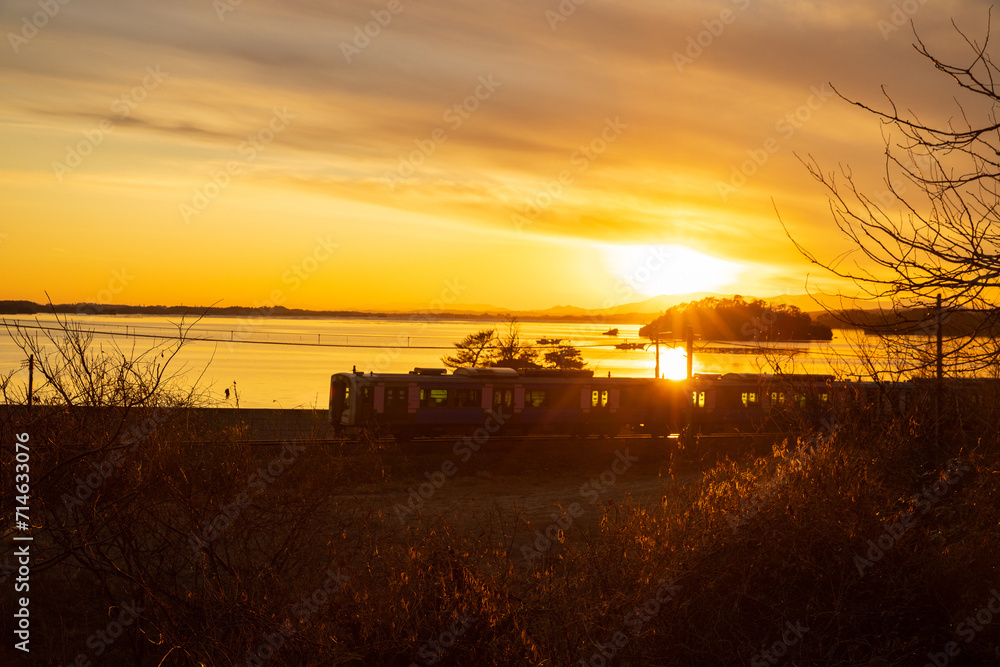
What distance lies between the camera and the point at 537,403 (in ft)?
86.6

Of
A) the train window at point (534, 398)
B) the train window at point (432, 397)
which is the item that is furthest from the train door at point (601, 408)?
the train window at point (432, 397)

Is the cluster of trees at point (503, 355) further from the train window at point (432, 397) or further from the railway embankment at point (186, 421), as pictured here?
the train window at point (432, 397)

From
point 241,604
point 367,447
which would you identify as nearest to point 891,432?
point 241,604

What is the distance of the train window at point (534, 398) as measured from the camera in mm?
26234

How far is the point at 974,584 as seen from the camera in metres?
7.72

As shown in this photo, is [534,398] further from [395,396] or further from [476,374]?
[395,396]

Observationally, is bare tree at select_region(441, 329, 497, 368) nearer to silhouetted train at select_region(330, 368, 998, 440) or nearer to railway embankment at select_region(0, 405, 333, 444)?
railway embankment at select_region(0, 405, 333, 444)

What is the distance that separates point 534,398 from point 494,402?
5.41 ft

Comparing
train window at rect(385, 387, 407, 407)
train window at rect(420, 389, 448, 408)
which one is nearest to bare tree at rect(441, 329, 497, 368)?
train window at rect(420, 389, 448, 408)

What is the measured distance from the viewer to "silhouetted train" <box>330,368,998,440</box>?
24.8m

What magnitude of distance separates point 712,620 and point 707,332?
165 ft

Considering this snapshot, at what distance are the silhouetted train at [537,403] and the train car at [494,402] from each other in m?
0.04

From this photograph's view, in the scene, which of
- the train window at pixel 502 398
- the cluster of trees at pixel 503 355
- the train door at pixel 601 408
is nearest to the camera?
the train window at pixel 502 398

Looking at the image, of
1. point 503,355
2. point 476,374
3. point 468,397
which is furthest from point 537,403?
point 503,355
